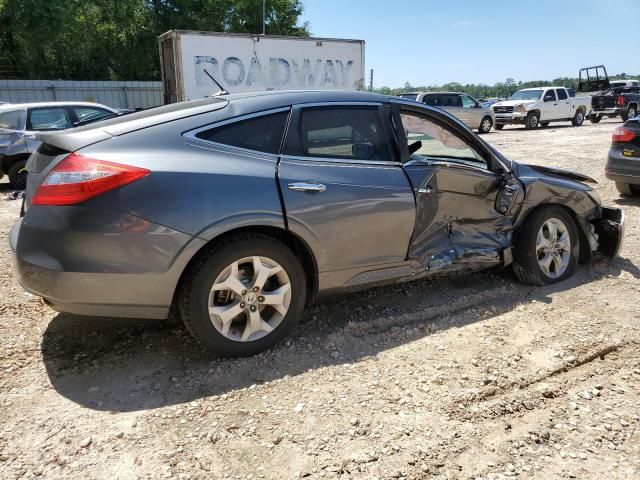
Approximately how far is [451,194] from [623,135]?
536cm

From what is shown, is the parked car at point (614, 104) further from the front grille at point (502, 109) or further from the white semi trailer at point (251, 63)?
the white semi trailer at point (251, 63)

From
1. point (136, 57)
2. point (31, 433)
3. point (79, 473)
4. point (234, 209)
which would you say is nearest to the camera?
point (79, 473)

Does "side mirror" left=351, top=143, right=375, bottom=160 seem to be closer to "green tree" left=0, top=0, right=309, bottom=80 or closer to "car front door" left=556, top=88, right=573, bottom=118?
"car front door" left=556, top=88, right=573, bottom=118

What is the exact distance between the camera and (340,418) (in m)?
2.67

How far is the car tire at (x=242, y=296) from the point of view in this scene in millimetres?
2939

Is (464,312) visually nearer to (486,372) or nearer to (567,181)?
(486,372)

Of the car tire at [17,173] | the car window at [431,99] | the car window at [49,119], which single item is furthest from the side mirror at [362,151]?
the car window at [431,99]

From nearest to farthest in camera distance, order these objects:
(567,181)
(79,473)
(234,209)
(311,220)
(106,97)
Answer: (79,473), (234,209), (311,220), (567,181), (106,97)

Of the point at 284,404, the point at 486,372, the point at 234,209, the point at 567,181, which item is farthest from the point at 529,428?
the point at 567,181

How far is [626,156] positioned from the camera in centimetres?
775

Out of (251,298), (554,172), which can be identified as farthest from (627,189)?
(251,298)

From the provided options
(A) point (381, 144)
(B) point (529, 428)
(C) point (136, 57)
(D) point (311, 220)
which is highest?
(C) point (136, 57)

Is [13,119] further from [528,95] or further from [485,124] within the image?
[528,95]

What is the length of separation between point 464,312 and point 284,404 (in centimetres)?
176
